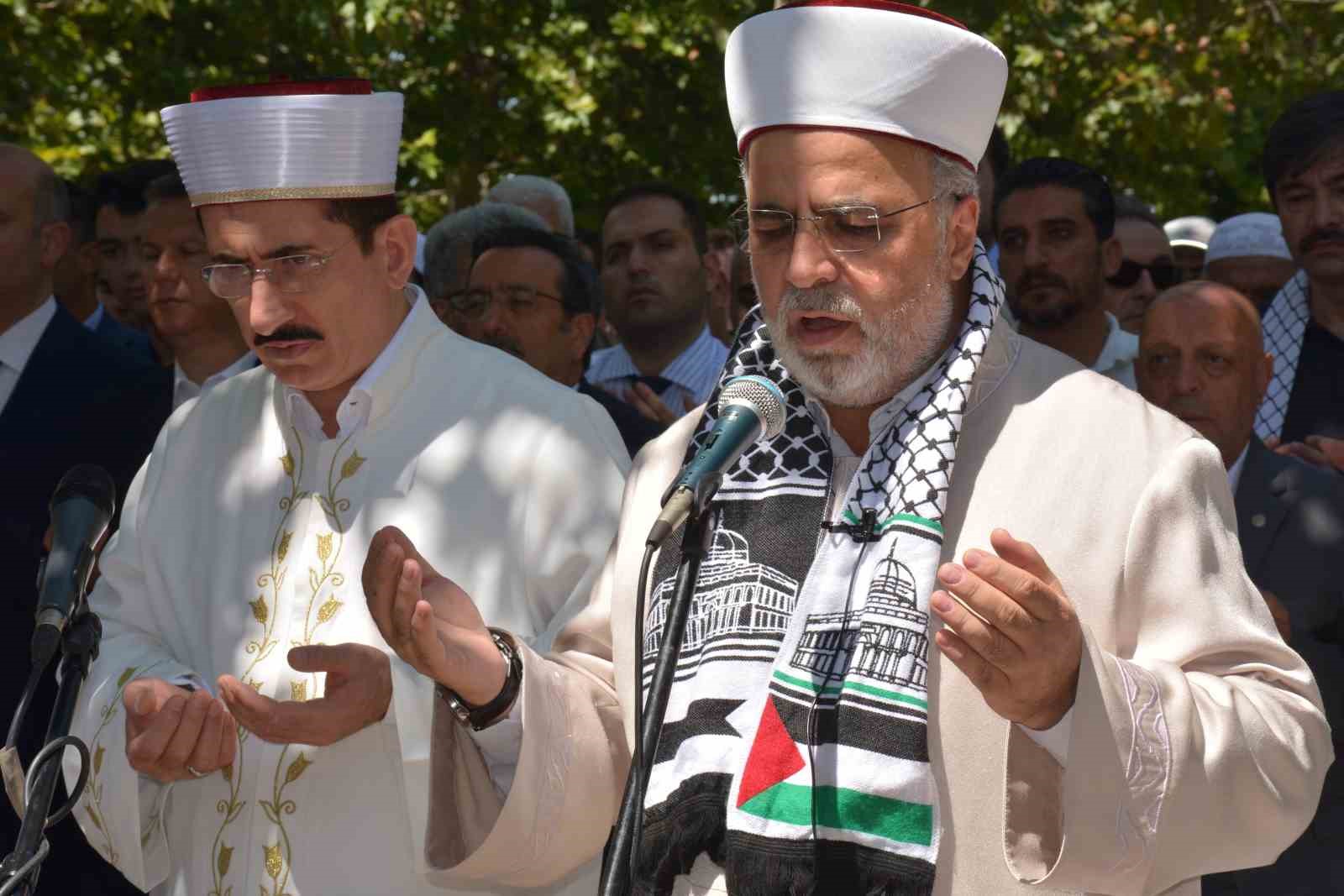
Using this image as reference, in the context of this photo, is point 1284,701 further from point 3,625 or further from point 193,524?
point 3,625

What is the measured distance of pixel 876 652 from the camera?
304cm

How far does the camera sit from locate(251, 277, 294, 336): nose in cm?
417

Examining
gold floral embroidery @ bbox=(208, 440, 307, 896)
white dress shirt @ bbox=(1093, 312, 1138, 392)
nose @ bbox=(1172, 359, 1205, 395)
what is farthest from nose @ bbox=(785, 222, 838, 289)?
white dress shirt @ bbox=(1093, 312, 1138, 392)

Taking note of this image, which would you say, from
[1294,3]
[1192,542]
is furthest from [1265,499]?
[1294,3]

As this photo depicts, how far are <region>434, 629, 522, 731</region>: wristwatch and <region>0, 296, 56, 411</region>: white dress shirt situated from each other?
130 inches

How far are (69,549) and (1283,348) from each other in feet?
13.3

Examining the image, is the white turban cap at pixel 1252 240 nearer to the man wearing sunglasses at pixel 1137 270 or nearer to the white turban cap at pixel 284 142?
the man wearing sunglasses at pixel 1137 270

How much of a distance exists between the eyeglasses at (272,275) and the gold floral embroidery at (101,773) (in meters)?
0.83

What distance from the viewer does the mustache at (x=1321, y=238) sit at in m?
5.84

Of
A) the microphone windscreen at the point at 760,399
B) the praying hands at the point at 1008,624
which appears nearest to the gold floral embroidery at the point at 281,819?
the microphone windscreen at the point at 760,399

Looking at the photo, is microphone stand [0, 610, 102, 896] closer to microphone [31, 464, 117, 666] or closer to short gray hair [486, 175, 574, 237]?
microphone [31, 464, 117, 666]

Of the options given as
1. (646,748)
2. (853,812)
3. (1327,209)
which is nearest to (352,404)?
(853,812)

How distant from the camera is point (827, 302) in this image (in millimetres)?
3240

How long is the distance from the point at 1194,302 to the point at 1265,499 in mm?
652
